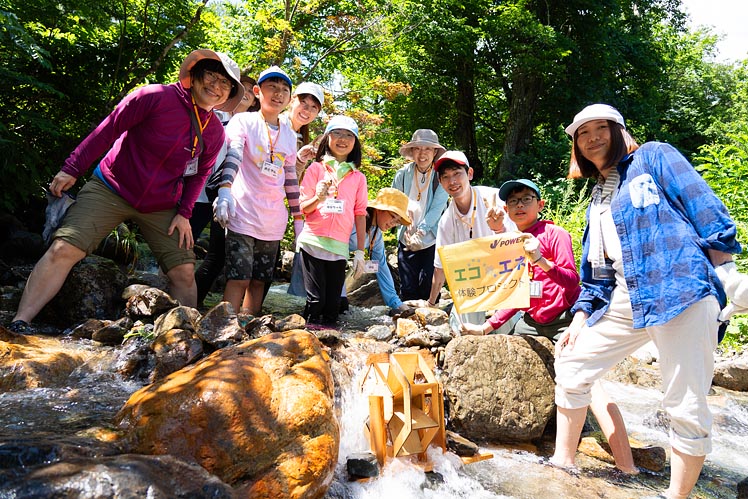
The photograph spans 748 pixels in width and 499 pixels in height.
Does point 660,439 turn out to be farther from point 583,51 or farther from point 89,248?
point 583,51

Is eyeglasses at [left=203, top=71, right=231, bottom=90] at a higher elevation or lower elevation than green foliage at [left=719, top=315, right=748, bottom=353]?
higher

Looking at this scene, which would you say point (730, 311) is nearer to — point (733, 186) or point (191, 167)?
point (191, 167)

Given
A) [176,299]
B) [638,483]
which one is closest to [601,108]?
[638,483]

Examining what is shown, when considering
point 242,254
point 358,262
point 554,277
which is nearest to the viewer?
point 554,277

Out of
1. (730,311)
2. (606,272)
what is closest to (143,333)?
(606,272)

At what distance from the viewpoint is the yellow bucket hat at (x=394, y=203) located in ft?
20.3

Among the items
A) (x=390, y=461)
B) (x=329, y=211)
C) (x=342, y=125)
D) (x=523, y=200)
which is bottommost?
(x=390, y=461)

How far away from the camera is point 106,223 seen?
4.12 meters

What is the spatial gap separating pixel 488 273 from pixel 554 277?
0.55 metres

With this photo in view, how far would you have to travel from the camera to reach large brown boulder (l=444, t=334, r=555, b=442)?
3.93 m

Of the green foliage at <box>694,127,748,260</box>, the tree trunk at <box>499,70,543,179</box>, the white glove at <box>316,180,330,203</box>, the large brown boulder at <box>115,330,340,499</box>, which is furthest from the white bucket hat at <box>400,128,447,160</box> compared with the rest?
the tree trunk at <box>499,70,543,179</box>

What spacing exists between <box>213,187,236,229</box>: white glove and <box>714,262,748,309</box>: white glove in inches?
141

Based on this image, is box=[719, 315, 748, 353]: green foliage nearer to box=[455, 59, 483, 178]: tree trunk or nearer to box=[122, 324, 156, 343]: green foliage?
box=[122, 324, 156, 343]: green foliage

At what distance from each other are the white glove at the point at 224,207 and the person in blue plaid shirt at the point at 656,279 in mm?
2877
